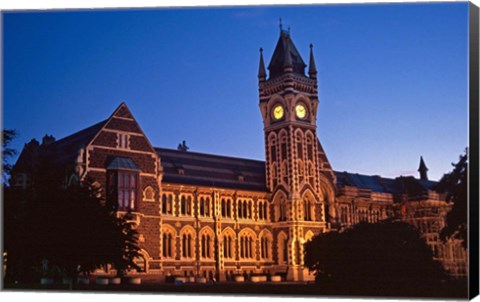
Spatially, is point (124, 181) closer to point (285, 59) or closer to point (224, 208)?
point (224, 208)

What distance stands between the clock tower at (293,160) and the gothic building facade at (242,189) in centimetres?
6

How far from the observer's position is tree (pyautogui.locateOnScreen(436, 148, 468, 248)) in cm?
3228

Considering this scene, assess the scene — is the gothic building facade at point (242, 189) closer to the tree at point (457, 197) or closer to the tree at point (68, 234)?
the tree at point (68, 234)

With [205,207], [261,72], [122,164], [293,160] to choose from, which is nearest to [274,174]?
[293,160]

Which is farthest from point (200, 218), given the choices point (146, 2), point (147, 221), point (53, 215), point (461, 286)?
point (461, 286)

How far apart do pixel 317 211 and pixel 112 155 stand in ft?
35.6

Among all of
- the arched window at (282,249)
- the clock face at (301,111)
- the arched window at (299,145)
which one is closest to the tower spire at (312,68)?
the clock face at (301,111)

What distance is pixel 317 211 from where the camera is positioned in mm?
45281

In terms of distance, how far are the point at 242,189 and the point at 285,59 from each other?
7922 millimetres

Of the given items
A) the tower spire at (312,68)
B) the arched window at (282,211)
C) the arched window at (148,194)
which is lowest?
the arched window at (282,211)

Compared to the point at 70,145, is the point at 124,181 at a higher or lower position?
lower

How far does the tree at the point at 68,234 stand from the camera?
35.6 metres

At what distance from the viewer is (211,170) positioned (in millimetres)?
43281

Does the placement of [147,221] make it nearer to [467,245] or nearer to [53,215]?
[53,215]
